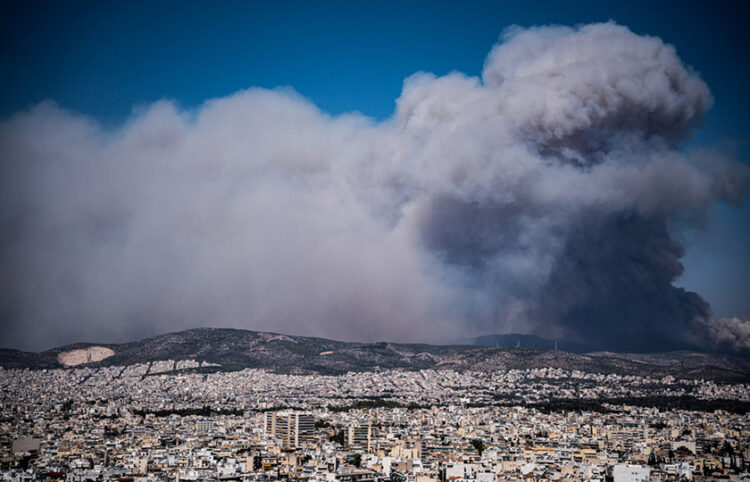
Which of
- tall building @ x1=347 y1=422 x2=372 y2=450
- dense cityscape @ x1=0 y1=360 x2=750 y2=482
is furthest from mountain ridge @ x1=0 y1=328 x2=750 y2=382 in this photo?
tall building @ x1=347 y1=422 x2=372 y2=450

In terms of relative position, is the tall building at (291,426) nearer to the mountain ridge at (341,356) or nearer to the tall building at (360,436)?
the tall building at (360,436)

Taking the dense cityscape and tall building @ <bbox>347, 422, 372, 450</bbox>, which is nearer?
the dense cityscape

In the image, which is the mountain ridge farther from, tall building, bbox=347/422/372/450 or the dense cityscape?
tall building, bbox=347/422/372/450

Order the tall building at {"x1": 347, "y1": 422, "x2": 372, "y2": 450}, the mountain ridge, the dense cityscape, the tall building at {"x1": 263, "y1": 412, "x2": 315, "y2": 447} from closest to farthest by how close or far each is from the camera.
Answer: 1. the dense cityscape
2. the tall building at {"x1": 347, "y1": 422, "x2": 372, "y2": 450}
3. the tall building at {"x1": 263, "y1": 412, "x2": 315, "y2": 447}
4. the mountain ridge

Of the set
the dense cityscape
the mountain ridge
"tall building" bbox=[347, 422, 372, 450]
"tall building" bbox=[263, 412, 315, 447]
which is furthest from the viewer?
Answer: the mountain ridge

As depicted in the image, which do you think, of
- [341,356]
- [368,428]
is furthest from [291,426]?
[341,356]

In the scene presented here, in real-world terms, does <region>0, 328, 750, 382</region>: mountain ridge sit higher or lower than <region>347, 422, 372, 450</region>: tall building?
higher

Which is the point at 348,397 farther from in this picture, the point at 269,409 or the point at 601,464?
the point at 601,464

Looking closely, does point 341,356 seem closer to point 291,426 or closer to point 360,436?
point 291,426
